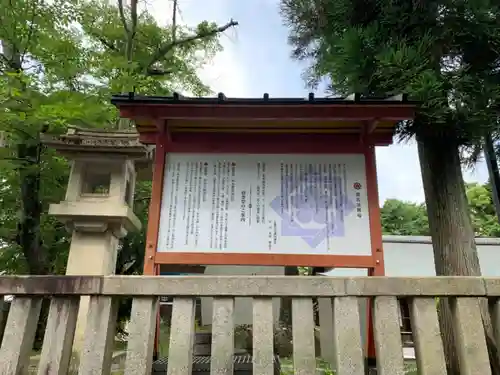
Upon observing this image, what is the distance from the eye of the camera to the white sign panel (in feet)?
10.4

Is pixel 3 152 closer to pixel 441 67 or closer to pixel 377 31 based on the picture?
pixel 377 31

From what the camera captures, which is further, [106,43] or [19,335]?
[106,43]

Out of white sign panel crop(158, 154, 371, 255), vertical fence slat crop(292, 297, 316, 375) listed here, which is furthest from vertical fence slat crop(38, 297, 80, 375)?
vertical fence slat crop(292, 297, 316, 375)

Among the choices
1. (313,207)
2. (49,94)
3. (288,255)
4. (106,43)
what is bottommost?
(288,255)

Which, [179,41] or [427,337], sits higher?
[179,41]

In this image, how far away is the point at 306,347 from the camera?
2410 mm

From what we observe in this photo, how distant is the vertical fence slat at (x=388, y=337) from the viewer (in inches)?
92.8

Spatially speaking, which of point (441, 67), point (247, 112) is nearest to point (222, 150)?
point (247, 112)

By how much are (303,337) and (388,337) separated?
57cm

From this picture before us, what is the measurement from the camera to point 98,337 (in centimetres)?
244

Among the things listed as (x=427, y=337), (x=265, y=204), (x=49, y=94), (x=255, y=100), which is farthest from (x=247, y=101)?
(x=49, y=94)

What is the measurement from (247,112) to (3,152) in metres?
5.65

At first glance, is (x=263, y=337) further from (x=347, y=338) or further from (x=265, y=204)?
(x=265, y=204)

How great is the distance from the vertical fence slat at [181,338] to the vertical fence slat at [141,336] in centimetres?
15
